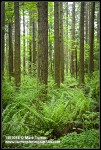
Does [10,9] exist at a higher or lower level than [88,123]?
higher

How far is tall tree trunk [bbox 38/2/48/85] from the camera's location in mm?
9438

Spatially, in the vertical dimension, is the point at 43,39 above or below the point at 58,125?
above

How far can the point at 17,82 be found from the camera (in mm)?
14008

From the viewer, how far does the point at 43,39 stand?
9578 mm

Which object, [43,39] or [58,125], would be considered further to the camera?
[43,39]

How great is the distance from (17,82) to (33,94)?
12.2 ft

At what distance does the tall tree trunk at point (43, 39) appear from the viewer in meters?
9.44

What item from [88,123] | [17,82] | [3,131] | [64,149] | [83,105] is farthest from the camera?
[17,82]

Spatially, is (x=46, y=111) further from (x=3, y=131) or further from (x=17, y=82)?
(x=17, y=82)

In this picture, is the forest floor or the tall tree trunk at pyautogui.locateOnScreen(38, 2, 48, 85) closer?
the forest floor

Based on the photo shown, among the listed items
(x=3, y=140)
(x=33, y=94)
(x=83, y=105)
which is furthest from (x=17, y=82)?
(x=3, y=140)

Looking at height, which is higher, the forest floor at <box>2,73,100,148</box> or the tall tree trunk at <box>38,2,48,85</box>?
the tall tree trunk at <box>38,2,48,85</box>

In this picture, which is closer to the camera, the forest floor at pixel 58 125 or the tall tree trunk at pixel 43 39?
the forest floor at pixel 58 125

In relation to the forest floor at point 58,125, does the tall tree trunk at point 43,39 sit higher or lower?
higher
